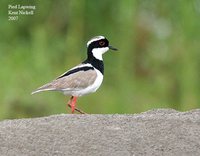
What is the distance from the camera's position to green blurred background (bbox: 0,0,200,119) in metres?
11.0

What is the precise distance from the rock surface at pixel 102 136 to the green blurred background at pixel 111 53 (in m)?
3.33

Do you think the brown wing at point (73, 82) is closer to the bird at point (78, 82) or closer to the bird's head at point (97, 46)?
the bird at point (78, 82)

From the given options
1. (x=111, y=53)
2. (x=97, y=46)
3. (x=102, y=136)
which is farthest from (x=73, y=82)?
(x=111, y=53)

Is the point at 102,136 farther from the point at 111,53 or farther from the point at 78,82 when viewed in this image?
the point at 111,53

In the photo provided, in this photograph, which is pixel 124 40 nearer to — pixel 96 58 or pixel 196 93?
pixel 196 93

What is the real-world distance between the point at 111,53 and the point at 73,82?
11.2ft

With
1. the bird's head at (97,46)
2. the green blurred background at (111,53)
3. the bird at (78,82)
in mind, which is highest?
the bird's head at (97,46)

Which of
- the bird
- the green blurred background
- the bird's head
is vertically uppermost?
the bird's head

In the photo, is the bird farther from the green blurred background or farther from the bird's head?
the green blurred background

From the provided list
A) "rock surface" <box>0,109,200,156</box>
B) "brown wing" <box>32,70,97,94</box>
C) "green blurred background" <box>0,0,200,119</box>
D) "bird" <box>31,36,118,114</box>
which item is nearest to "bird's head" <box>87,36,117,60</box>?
"bird" <box>31,36,118,114</box>

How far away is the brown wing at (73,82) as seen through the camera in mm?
8391

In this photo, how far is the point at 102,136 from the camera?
6.96m

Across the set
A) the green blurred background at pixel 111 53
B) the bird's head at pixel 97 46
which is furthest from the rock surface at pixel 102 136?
the green blurred background at pixel 111 53

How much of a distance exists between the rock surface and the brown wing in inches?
36.9
